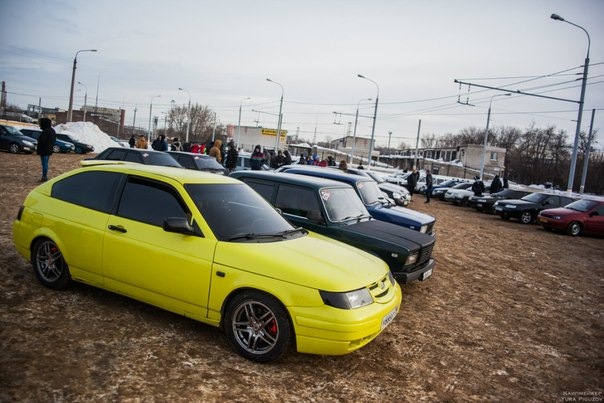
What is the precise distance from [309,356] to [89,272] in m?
2.44

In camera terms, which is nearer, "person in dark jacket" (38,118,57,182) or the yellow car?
the yellow car

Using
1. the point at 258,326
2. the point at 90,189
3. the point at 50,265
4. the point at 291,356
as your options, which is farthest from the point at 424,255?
the point at 50,265

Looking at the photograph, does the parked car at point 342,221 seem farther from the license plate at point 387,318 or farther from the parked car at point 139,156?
the parked car at point 139,156

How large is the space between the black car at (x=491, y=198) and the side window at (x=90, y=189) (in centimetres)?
2001

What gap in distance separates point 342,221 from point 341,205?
1.27 ft

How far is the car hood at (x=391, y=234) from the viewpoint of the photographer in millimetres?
5902

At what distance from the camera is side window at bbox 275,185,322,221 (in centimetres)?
614

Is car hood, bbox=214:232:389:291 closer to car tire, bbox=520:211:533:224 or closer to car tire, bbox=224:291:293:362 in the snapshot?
car tire, bbox=224:291:293:362

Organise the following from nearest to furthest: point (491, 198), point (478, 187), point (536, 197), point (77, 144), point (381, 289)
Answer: point (381, 289) < point (536, 197) < point (491, 198) < point (478, 187) < point (77, 144)

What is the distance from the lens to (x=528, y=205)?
18.6 m

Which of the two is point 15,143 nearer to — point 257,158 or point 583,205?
point 257,158

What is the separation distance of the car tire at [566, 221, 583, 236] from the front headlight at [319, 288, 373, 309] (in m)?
15.7

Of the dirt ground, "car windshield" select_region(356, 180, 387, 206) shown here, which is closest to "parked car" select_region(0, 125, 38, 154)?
the dirt ground

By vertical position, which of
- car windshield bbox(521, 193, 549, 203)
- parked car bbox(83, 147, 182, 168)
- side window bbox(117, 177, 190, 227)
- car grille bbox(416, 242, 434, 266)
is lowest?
car grille bbox(416, 242, 434, 266)
